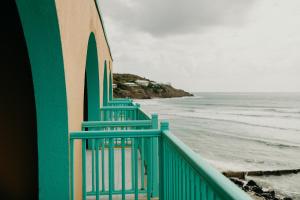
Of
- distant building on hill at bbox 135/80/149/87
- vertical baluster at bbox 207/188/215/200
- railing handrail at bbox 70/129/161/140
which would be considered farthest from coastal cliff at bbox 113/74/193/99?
vertical baluster at bbox 207/188/215/200

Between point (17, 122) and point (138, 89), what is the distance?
99.5m

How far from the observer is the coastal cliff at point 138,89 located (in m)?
85.6

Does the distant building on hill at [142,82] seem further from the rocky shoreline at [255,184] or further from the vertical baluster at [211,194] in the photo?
the vertical baluster at [211,194]

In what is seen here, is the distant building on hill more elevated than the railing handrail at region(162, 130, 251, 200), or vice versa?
the distant building on hill

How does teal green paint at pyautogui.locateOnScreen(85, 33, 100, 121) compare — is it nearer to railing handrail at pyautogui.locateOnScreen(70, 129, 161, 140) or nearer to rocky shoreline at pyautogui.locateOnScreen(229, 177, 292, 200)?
railing handrail at pyautogui.locateOnScreen(70, 129, 161, 140)

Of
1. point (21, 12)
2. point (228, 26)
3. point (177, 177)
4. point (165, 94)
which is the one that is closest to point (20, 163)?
point (21, 12)

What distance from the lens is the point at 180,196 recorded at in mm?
1995

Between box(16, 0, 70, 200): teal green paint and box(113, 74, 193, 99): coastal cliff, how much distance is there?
74275 millimetres

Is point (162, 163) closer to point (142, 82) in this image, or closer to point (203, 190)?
point (203, 190)

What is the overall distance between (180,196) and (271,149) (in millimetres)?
21857

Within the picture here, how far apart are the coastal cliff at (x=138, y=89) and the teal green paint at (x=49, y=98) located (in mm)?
74275

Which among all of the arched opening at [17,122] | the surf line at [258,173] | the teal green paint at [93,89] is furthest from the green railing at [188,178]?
the surf line at [258,173]

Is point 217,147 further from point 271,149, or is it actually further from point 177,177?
point 177,177

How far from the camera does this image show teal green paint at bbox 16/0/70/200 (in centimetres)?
225
